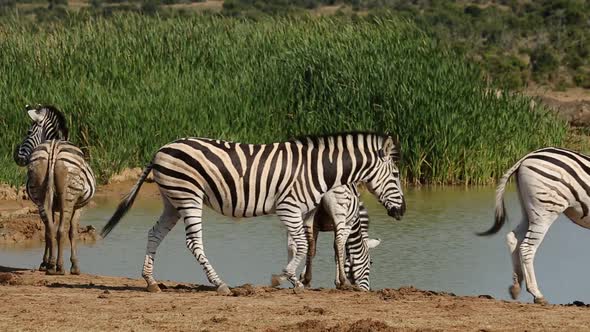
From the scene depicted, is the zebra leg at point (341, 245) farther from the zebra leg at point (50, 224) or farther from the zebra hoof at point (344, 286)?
the zebra leg at point (50, 224)

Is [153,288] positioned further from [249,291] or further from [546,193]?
[546,193]

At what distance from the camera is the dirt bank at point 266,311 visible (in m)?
8.59

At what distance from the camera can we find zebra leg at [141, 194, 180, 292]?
34.1 feet

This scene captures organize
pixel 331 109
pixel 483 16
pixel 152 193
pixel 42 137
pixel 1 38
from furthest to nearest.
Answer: pixel 483 16 → pixel 1 38 → pixel 331 109 → pixel 152 193 → pixel 42 137

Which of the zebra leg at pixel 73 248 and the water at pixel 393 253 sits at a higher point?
the zebra leg at pixel 73 248

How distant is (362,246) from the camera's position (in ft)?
37.4

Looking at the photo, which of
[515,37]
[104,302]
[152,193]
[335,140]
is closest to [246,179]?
[335,140]

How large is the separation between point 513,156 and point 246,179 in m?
9.43

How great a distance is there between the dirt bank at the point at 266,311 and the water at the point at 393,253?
6.20 ft

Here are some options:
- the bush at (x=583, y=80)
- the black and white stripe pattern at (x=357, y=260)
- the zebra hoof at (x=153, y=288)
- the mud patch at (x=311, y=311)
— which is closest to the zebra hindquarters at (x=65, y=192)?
the zebra hoof at (x=153, y=288)

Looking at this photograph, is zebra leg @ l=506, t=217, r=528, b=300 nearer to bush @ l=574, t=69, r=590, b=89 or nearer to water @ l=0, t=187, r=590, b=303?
water @ l=0, t=187, r=590, b=303

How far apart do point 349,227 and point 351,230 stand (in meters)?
0.39

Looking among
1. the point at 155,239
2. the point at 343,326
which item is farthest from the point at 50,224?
the point at 343,326

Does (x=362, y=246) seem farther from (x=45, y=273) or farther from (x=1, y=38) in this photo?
(x=1, y=38)
